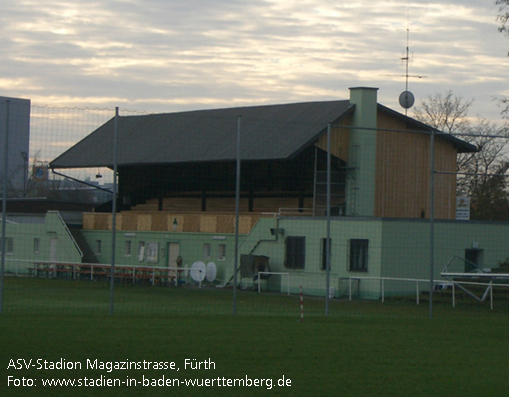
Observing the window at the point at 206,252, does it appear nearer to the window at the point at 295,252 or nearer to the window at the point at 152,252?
the window at the point at 152,252

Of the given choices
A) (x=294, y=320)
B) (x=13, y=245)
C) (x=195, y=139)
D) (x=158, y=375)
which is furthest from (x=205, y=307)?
(x=13, y=245)

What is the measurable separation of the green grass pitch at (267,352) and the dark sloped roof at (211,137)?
1641 centimetres

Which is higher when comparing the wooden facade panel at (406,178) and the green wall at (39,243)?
the wooden facade panel at (406,178)

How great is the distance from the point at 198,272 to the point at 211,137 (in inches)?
311

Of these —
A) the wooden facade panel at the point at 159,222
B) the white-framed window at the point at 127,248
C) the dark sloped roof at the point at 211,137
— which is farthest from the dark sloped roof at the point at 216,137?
the white-framed window at the point at 127,248

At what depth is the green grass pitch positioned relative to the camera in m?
10.2

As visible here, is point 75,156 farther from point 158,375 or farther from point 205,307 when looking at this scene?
point 158,375

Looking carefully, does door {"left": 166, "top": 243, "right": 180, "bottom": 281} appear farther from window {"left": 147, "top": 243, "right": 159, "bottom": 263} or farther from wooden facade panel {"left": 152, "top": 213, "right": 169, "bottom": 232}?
wooden facade panel {"left": 152, "top": 213, "right": 169, "bottom": 232}

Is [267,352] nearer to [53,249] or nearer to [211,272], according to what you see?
[211,272]

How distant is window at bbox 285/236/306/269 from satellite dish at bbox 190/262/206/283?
4.03 meters

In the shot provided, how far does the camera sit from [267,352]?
13.0m

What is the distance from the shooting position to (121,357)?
11.9 m

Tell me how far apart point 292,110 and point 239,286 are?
1103cm

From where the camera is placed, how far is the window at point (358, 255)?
32.7 meters
